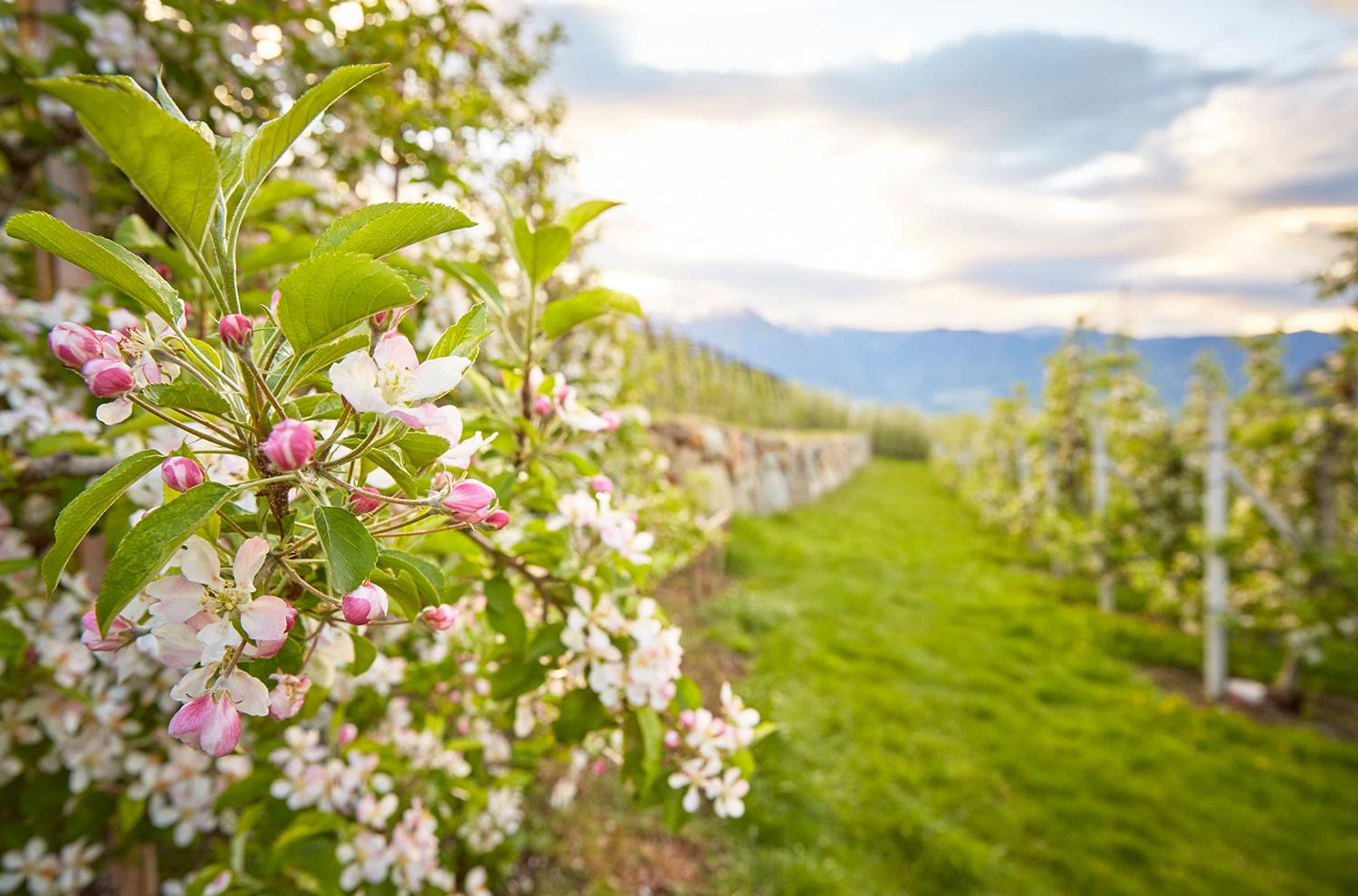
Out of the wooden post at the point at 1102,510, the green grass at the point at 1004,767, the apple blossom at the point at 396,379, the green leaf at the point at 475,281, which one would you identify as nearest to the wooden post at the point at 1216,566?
the green grass at the point at 1004,767

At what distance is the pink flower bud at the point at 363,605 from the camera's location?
1.61 feet

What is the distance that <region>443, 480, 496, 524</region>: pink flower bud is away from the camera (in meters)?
0.52

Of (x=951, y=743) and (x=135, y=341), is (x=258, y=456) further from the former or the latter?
(x=951, y=743)

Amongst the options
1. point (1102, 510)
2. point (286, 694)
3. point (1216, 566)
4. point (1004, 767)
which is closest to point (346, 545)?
point (286, 694)

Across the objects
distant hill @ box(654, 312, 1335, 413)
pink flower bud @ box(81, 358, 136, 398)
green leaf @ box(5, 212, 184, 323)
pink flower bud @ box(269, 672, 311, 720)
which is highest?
distant hill @ box(654, 312, 1335, 413)

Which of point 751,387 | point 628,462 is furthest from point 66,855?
point 751,387

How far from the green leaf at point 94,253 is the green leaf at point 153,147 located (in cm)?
4

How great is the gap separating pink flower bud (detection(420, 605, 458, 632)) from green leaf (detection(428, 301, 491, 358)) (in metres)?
0.28

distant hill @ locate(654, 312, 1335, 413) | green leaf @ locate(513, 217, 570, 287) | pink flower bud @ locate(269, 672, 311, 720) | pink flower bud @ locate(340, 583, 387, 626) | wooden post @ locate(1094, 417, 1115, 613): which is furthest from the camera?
distant hill @ locate(654, 312, 1335, 413)

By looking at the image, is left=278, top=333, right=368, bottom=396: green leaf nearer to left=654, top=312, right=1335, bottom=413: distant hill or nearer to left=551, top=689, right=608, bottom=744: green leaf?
left=551, top=689, right=608, bottom=744: green leaf

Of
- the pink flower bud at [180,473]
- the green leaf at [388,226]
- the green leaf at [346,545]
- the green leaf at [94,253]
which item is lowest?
the green leaf at [346,545]

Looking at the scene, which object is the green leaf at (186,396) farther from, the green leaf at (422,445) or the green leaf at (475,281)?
the green leaf at (475,281)

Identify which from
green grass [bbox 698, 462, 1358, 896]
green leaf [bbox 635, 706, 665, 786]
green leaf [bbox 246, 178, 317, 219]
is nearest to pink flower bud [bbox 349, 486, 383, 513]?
green leaf [bbox 635, 706, 665, 786]

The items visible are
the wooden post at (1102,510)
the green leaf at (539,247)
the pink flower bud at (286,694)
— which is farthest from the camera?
the wooden post at (1102,510)
